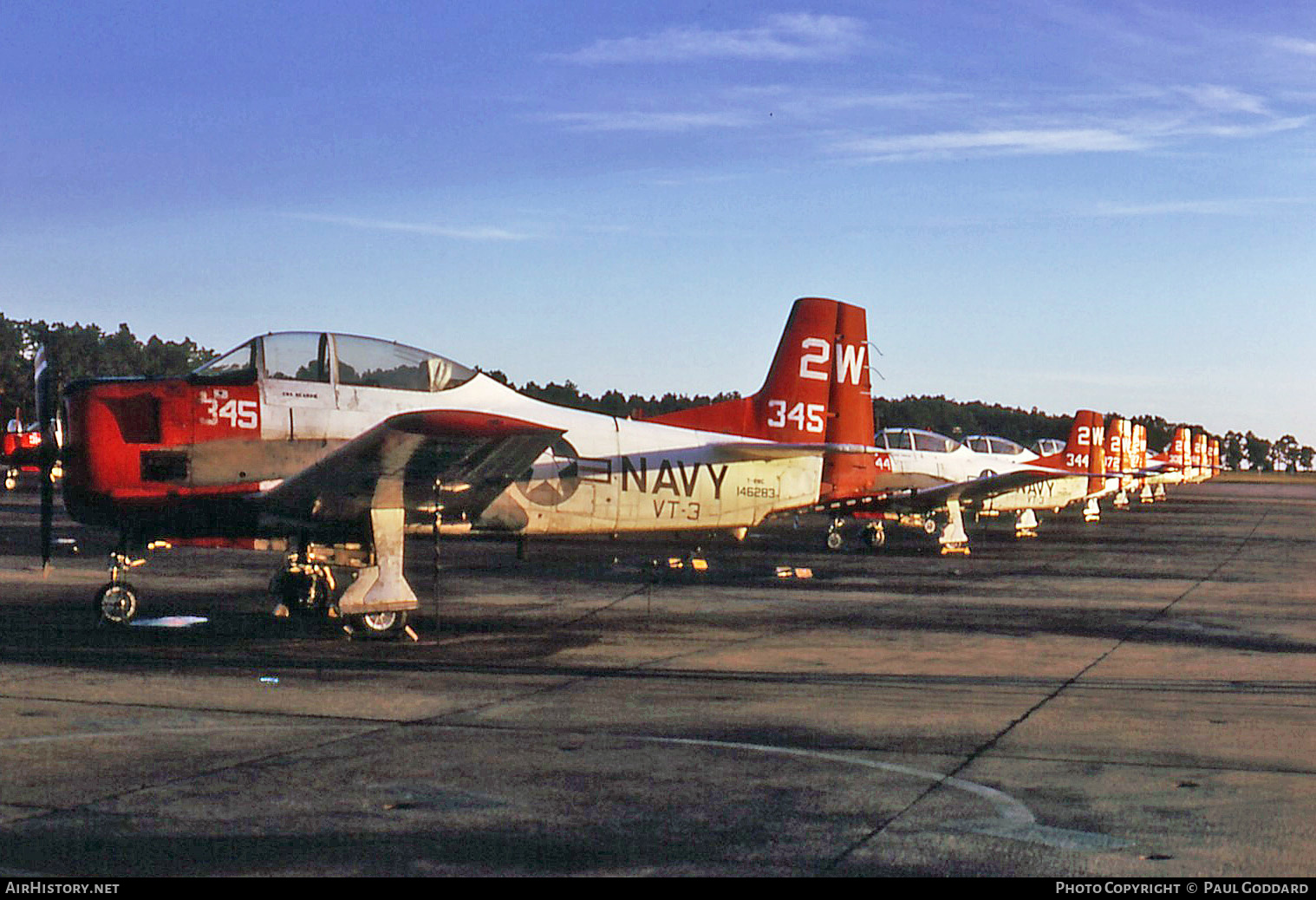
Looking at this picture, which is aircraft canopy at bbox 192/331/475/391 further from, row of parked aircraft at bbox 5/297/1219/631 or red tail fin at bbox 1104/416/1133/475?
red tail fin at bbox 1104/416/1133/475

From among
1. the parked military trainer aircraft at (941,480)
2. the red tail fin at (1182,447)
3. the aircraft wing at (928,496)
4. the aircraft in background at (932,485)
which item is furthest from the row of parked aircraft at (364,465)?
the red tail fin at (1182,447)

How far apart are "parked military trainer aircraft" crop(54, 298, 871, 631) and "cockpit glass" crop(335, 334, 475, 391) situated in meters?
0.01

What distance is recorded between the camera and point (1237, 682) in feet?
36.8

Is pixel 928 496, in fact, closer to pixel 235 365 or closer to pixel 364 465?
pixel 235 365

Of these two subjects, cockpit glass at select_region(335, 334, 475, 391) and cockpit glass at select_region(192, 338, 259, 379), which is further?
cockpit glass at select_region(335, 334, 475, 391)

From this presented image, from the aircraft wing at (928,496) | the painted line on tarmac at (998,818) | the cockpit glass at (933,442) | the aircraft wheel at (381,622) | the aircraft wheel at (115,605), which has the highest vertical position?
the cockpit glass at (933,442)

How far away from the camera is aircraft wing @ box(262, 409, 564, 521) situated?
37.4 ft

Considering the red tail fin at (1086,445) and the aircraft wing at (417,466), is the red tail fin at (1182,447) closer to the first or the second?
the red tail fin at (1086,445)

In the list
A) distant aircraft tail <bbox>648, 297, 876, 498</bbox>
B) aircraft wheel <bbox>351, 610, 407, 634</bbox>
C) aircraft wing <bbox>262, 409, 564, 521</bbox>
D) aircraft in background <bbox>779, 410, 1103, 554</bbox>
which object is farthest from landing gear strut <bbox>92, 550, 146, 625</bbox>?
aircraft in background <bbox>779, 410, 1103, 554</bbox>

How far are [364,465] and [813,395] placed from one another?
8.61 m

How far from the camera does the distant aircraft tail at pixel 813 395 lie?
18703mm

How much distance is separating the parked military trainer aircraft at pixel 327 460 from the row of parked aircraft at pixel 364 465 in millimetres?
18

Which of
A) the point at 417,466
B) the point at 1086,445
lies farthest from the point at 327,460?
the point at 1086,445
